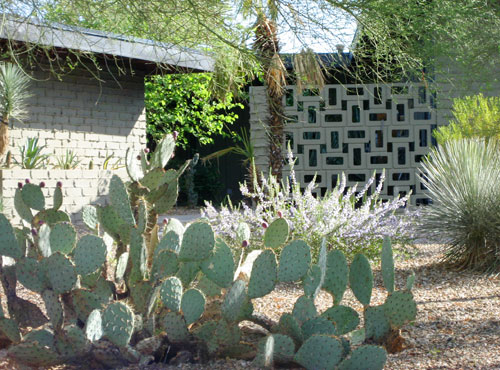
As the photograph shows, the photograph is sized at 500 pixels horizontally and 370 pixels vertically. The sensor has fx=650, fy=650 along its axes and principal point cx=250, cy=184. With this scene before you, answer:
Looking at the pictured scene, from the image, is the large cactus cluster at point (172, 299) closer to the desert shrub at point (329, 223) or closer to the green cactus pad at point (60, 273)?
the green cactus pad at point (60, 273)

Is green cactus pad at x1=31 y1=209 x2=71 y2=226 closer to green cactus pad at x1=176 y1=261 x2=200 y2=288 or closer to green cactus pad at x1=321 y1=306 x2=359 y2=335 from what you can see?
green cactus pad at x1=176 y1=261 x2=200 y2=288

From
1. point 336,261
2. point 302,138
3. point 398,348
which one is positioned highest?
point 302,138

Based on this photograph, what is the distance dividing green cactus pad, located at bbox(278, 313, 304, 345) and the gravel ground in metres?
0.26

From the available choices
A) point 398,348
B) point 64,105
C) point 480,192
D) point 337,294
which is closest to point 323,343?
point 337,294

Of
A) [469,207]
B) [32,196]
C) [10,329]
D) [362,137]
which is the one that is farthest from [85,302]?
[362,137]

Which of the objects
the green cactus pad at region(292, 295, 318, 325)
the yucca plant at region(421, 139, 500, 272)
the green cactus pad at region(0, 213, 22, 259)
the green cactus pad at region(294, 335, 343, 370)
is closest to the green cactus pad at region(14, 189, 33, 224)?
the green cactus pad at region(0, 213, 22, 259)

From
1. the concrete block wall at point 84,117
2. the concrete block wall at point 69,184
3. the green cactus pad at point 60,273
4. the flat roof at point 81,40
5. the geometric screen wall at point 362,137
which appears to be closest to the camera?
the green cactus pad at point 60,273

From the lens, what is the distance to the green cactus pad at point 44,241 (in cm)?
308

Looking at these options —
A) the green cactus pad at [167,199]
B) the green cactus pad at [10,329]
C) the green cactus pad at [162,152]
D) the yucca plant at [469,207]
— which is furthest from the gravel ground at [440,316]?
the green cactus pad at [162,152]

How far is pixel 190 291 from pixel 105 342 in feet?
1.58

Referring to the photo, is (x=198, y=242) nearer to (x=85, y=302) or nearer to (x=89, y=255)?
(x=89, y=255)

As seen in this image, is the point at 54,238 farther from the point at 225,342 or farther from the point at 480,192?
the point at 480,192

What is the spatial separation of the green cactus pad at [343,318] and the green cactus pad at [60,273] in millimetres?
1275

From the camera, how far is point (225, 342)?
3.18 metres
